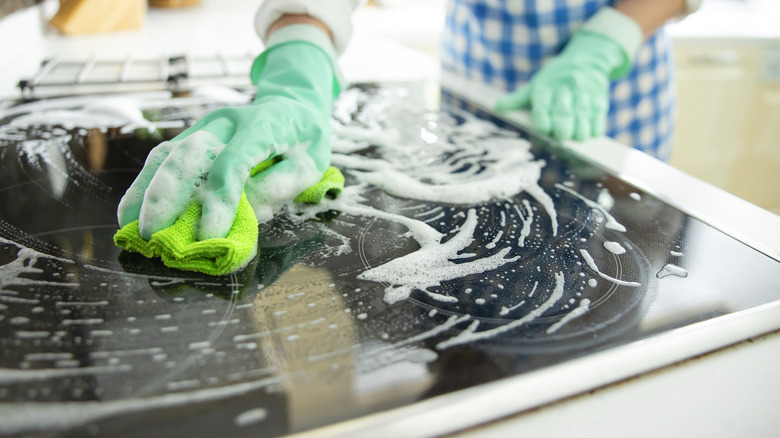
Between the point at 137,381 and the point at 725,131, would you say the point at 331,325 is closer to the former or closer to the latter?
the point at 137,381

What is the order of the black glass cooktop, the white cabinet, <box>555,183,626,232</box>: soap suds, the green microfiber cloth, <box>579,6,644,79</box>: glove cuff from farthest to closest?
1. the white cabinet
2. <box>579,6,644,79</box>: glove cuff
3. <box>555,183,626,232</box>: soap suds
4. the green microfiber cloth
5. the black glass cooktop

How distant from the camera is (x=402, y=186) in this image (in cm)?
64

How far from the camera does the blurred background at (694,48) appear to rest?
146 centimetres

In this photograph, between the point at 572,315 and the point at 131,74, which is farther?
the point at 131,74

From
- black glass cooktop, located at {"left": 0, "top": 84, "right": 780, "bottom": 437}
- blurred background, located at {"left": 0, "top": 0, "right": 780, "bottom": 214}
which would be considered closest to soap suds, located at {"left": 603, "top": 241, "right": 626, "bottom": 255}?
black glass cooktop, located at {"left": 0, "top": 84, "right": 780, "bottom": 437}

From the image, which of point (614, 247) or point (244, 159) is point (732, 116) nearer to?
point (614, 247)

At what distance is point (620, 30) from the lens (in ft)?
3.12

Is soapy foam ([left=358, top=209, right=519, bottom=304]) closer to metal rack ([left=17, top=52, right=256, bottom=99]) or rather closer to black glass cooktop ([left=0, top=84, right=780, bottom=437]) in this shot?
black glass cooktop ([left=0, top=84, right=780, bottom=437])

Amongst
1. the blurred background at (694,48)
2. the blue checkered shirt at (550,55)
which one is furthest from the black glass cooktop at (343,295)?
the blurred background at (694,48)

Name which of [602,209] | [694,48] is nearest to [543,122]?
[602,209]

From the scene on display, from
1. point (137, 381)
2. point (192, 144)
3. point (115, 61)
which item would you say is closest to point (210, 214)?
point (192, 144)

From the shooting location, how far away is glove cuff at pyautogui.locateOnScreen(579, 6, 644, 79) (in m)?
0.95

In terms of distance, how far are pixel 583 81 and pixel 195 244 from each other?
2.28ft

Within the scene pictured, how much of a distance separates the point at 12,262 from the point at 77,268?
0.06 metres
